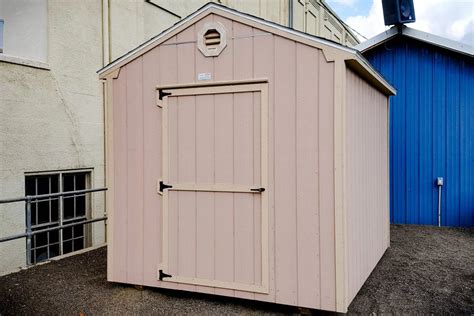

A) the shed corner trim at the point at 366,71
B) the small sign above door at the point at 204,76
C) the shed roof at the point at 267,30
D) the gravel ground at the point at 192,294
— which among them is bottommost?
the gravel ground at the point at 192,294

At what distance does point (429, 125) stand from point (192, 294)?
6.60m

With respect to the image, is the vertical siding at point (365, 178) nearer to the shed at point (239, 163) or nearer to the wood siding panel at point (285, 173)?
the shed at point (239, 163)

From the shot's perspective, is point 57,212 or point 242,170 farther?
point 57,212

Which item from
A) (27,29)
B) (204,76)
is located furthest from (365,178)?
(27,29)

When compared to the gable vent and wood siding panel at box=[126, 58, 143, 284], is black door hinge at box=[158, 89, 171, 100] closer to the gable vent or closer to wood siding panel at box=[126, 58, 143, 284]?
wood siding panel at box=[126, 58, 143, 284]

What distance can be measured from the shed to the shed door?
1cm

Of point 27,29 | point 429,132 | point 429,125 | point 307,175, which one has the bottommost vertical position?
point 307,175

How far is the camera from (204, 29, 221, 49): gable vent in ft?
15.8

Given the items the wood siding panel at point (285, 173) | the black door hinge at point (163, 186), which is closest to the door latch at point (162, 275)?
the black door hinge at point (163, 186)

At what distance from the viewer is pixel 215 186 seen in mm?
4789

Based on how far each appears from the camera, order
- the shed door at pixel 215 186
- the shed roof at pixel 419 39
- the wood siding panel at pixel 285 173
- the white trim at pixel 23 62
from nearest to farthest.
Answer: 1. the wood siding panel at pixel 285 173
2. the shed door at pixel 215 186
3. the white trim at pixel 23 62
4. the shed roof at pixel 419 39

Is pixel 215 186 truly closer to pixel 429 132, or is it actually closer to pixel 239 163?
pixel 239 163

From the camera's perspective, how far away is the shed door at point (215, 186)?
4.64 m

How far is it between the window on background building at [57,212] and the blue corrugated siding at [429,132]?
6300mm
